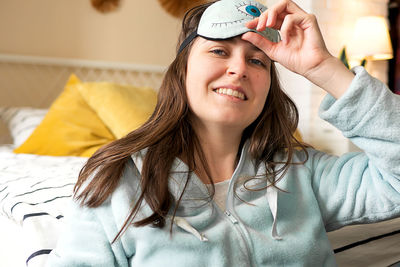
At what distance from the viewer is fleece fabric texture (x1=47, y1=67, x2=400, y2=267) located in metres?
0.80

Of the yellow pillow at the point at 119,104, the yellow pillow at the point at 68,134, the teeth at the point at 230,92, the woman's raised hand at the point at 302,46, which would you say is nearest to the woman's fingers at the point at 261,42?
the woman's raised hand at the point at 302,46

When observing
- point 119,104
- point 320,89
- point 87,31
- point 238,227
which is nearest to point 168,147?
point 238,227

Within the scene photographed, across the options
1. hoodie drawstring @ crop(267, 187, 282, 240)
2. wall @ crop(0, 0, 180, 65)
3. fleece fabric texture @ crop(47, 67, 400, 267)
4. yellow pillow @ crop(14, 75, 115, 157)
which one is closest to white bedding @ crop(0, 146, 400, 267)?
fleece fabric texture @ crop(47, 67, 400, 267)

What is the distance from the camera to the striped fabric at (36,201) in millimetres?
905

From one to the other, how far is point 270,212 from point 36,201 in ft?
2.04

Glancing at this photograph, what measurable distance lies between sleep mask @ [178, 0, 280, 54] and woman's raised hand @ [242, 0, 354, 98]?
0.13ft

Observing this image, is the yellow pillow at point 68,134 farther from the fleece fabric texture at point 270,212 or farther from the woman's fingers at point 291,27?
the woman's fingers at point 291,27

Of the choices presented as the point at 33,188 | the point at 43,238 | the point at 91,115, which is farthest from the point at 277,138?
the point at 91,115

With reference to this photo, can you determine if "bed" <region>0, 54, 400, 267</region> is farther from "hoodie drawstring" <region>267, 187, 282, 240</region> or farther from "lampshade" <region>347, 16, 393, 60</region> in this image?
"lampshade" <region>347, 16, 393, 60</region>

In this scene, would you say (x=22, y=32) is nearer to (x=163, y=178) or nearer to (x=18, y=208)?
(x=18, y=208)

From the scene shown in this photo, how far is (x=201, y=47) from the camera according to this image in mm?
992

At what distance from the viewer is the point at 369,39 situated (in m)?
2.66

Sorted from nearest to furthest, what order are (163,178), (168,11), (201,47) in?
(163,178), (201,47), (168,11)

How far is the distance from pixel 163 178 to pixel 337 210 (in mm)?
398
